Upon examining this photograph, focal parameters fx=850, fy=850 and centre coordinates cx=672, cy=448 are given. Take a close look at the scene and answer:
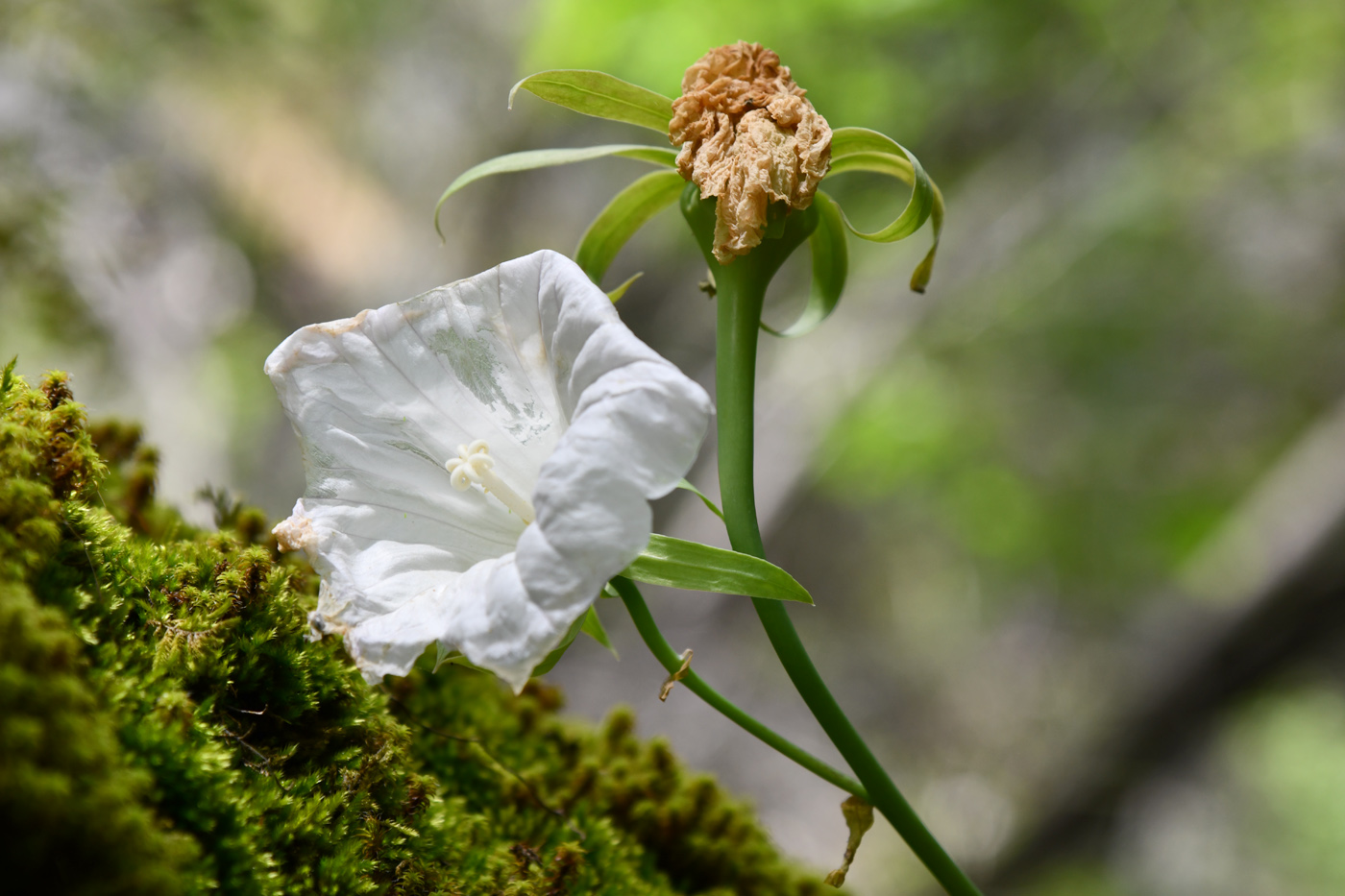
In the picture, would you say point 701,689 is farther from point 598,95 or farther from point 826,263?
point 598,95

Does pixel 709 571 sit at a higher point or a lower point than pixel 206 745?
higher

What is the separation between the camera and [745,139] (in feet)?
2.53

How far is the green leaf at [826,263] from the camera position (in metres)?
0.88

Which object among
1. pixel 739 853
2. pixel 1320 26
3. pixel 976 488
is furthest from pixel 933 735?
pixel 739 853

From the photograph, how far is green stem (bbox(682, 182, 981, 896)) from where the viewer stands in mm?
750

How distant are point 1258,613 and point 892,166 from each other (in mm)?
2384

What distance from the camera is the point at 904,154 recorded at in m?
0.78

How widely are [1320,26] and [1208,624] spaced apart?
8.72ft

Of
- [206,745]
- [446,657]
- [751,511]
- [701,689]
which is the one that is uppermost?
[751,511]

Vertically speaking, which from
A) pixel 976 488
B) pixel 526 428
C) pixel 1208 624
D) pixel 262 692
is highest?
pixel 976 488

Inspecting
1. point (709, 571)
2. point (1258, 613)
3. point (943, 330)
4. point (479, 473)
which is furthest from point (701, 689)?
point (943, 330)

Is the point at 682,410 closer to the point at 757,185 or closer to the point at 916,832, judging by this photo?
the point at 757,185

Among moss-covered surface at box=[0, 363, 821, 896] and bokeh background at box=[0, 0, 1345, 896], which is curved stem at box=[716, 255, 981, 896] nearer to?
moss-covered surface at box=[0, 363, 821, 896]

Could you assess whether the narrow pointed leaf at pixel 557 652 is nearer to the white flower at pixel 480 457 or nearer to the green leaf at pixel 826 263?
the white flower at pixel 480 457
